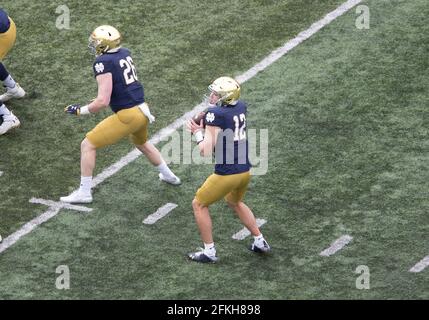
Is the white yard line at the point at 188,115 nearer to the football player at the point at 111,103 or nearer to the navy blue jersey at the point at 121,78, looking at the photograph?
the football player at the point at 111,103

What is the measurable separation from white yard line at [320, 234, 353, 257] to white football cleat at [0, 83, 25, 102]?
15.5 feet

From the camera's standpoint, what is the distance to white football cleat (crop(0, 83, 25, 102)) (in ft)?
51.4

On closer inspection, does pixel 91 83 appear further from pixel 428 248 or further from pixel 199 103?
pixel 428 248

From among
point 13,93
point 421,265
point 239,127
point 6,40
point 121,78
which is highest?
point 6,40

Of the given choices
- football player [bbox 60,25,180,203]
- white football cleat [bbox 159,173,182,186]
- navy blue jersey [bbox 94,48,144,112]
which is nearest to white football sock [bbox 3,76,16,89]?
football player [bbox 60,25,180,203]

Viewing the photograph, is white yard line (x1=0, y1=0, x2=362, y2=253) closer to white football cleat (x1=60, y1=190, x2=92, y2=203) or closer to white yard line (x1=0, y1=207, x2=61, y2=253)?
white yard line (x1=0, y1=207, x2=61, y2=253)

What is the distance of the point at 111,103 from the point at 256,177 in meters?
1.78

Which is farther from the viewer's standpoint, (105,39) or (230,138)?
(105,39)

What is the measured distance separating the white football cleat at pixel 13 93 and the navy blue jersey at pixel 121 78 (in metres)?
2.44

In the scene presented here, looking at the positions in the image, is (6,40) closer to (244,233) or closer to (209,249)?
(244,233)

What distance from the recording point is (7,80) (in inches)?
612

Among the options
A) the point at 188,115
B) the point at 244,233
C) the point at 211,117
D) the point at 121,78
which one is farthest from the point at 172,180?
the point at 211,117

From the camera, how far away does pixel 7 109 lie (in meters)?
15.2

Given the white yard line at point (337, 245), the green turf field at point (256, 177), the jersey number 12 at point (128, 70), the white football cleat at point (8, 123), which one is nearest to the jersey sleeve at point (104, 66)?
the jersey number 12 at point (128, 70)
